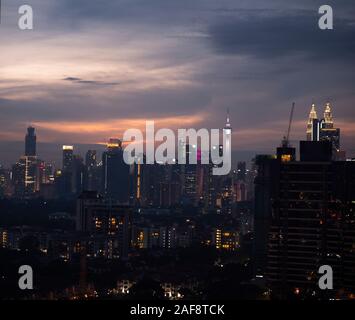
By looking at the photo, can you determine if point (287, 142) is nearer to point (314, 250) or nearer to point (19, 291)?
point (314, 250)

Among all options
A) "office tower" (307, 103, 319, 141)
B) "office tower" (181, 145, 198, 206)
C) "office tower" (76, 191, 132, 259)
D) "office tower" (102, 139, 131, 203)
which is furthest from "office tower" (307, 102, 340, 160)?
"office tower" (76, 191, 132, 259)

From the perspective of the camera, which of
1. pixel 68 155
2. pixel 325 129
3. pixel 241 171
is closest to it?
pixel 325 129

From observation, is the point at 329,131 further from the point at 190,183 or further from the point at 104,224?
the point at 104,224

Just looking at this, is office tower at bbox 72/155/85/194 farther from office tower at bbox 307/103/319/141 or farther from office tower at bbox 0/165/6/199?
office tower at bbox 307/103/319/141

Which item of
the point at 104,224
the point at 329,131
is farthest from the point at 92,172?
the point at 329,131

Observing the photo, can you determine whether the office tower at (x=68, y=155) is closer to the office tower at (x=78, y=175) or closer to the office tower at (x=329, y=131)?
the office tower at (x=78, y=175)
